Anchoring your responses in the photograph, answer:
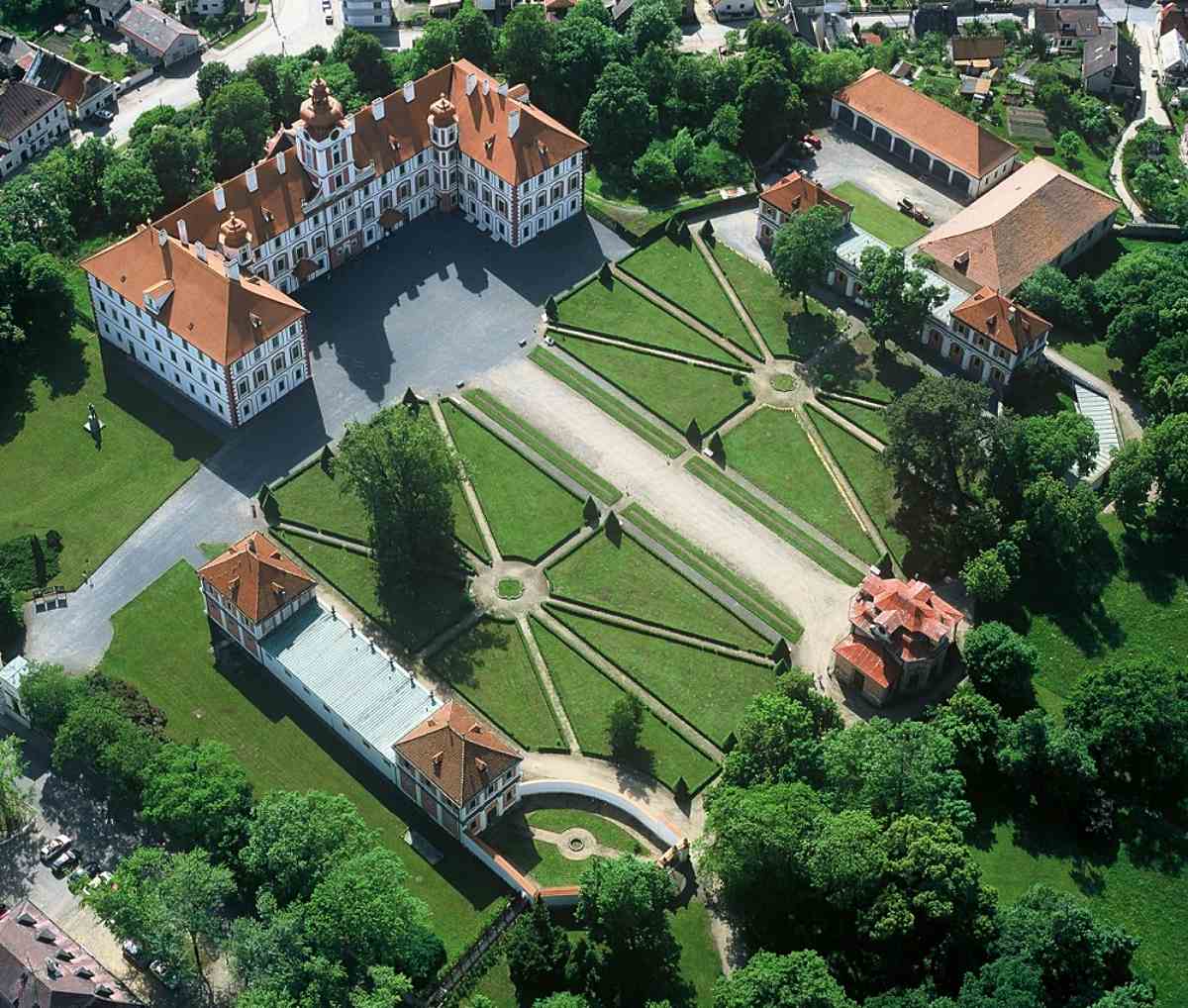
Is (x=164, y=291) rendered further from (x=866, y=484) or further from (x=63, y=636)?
(x=866, y=484)

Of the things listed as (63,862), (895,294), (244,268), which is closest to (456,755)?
(63,862)

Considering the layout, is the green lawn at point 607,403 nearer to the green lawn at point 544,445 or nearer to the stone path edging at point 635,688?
the green lawn at point 544,445

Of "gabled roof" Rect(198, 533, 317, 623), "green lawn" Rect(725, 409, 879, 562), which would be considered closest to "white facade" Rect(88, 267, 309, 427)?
"gabled roof" Rect(198, 533, 317, 623)

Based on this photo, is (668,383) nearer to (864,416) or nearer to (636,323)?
(636,323)

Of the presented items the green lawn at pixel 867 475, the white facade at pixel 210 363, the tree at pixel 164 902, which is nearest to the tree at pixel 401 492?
the white facade at pixel 210 363

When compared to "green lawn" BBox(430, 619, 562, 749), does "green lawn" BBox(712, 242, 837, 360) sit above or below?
above

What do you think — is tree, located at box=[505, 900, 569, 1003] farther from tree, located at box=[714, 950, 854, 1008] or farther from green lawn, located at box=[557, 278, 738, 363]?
green lawn, located at box=[557, 278, 738, 363]

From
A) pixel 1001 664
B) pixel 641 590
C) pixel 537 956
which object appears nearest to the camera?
pixel 537 956

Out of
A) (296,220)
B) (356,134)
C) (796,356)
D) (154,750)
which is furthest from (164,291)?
(796,356)
